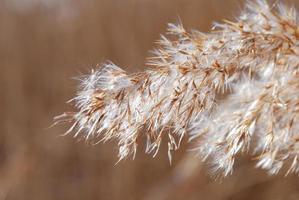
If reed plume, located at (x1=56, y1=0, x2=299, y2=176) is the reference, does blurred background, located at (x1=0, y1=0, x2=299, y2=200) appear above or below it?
above

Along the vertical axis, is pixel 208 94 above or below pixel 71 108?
below

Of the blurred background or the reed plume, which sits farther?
the blurred background

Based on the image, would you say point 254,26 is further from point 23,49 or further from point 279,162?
point 23,49

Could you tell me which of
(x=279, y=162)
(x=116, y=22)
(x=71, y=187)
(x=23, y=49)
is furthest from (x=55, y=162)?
(x=279, y=162)

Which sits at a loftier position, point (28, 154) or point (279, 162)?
point (28, 154)

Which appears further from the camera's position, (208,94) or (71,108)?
(71,108)
